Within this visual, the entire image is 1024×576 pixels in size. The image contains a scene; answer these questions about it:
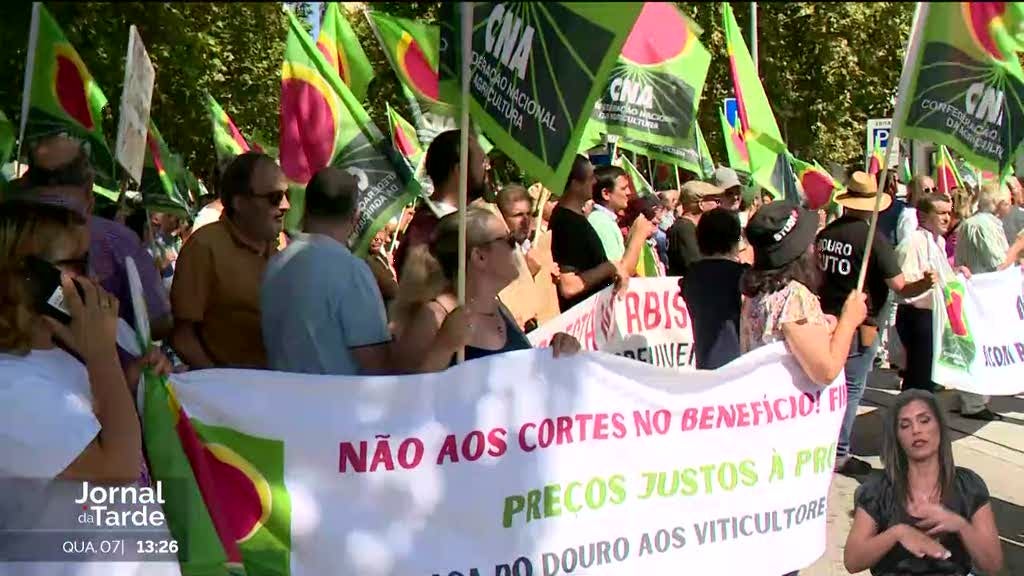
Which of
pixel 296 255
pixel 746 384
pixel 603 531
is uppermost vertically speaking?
pixel 296 255

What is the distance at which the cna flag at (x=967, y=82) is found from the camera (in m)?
3.68

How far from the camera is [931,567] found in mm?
3664

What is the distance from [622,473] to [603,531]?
207 mm

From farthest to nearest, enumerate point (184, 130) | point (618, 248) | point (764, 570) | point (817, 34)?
point (817, 34) → point (184, 130) → point (618, 248) → point (764, 570)

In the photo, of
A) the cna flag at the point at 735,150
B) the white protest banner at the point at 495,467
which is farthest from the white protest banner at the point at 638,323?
the cna flag at the point at 735,150

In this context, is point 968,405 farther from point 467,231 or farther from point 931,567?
point 467,231

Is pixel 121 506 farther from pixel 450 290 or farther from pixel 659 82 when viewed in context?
pixel 659 82

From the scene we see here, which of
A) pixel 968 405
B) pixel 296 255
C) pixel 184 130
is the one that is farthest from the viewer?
pixel 184 130

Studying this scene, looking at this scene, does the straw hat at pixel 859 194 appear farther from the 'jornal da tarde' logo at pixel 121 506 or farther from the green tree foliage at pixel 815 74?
the green tree foliage at pixel 815 74

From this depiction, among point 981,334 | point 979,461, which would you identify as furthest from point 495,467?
point 981,334

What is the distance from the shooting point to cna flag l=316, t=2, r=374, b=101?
7.82 metres

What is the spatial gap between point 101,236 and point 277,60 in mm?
12702

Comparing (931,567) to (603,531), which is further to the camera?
(603,531)

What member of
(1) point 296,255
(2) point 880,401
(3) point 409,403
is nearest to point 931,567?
(3) point 409,403
